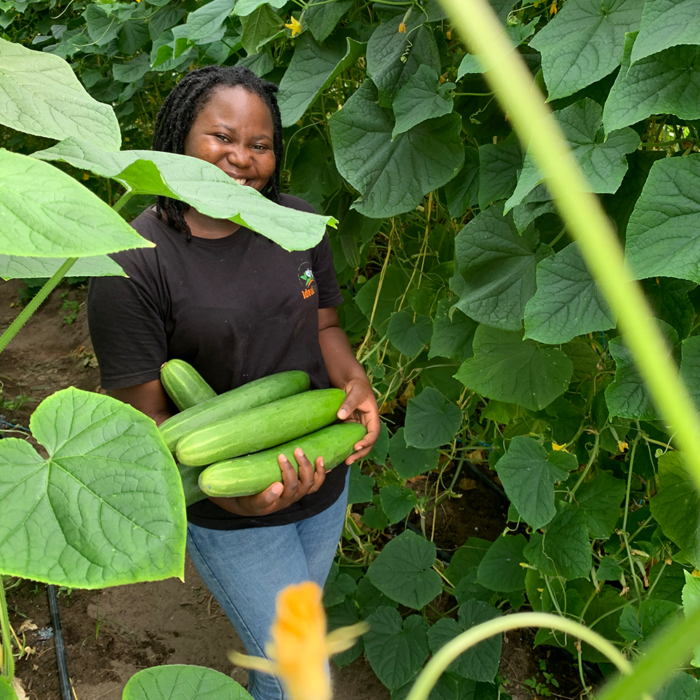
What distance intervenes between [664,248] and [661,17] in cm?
24

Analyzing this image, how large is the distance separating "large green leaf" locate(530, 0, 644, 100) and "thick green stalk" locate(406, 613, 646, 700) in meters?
0.72

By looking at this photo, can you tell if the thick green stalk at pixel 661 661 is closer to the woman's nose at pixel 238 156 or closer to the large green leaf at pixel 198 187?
the large green leaf at pixel 198 187

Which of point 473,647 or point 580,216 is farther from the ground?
point 580,216

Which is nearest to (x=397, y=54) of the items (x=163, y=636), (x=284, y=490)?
(x=284, y=490)

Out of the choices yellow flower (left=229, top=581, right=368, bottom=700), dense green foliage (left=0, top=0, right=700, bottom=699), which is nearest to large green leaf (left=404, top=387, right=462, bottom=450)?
dense green foliage (left=0, top=0, right=700, bottom=699)

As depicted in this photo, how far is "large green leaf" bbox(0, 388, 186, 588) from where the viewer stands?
0.98 ft

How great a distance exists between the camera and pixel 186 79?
1106mm

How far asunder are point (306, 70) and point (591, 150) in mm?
700

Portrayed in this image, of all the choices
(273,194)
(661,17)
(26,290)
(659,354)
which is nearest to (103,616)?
(273,194)

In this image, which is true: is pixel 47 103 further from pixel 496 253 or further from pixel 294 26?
pixel 294 26

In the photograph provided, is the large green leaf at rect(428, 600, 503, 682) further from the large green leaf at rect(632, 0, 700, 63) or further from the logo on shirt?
the large green leaf at rect(632, 0, 700, 63)

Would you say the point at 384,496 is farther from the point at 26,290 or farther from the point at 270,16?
the point at 26,290

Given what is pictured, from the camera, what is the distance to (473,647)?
145 centimetres

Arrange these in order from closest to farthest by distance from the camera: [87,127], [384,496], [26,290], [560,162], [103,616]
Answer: [560,162], [87,127], [384,496], [103,616], [26,290]
